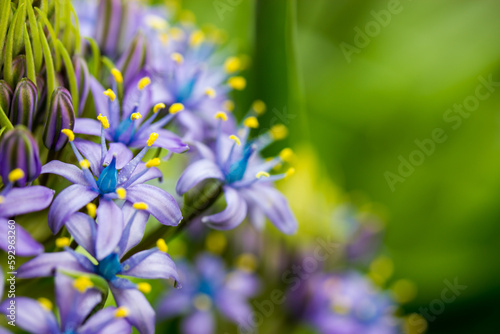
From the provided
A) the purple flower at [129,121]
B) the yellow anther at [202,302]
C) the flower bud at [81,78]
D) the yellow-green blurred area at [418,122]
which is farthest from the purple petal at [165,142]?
the yellow-green blurred area at [418,122]

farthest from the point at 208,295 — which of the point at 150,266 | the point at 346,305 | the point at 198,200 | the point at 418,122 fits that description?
the point at 418,122

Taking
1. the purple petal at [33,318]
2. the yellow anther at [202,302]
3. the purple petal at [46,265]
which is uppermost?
the purple petal at [46,265]

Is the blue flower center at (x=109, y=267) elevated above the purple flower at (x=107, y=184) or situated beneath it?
situated beneath

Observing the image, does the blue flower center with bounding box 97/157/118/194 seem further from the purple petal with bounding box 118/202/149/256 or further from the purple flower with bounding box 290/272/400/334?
the purple flower with bounding box 290/272/400/334

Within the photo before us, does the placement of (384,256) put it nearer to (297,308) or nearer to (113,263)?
(297,308)

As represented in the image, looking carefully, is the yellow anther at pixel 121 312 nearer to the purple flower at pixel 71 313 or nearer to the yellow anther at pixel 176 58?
the purple flower at pixel 71 313

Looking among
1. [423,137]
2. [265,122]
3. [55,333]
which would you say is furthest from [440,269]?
[55,333]
